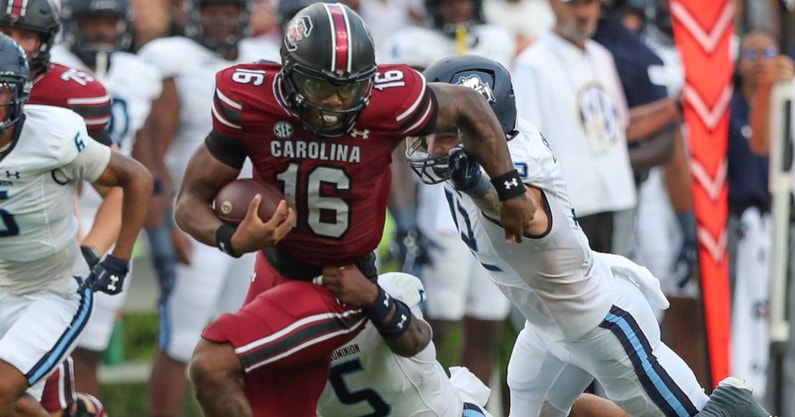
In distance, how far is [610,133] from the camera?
7.50 meters

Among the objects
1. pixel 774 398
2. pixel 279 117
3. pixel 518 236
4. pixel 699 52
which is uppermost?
pixel 279 117

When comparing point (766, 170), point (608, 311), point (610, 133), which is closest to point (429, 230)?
point (610, 133)

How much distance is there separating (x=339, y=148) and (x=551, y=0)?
2944 mm

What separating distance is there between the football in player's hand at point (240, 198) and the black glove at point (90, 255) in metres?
0.92

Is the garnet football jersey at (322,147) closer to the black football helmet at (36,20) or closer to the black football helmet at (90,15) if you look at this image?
the black football helmet at (36,20)

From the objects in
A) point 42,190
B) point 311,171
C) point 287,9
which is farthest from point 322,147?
point 287,9

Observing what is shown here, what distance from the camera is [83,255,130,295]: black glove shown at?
5.50 m

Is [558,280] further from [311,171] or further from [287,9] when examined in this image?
[287,9]

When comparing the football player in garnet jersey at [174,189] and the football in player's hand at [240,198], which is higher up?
the football in player's hand at [240,198]

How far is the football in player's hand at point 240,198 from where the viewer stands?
485 centimetres

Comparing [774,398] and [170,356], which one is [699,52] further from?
[170,356]

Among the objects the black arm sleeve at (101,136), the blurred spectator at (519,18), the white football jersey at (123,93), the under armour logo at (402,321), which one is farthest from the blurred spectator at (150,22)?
the under armour logo at (402,321)

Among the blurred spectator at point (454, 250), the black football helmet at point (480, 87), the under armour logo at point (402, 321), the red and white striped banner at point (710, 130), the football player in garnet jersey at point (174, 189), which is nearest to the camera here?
the black football helmet at point (480, 87)

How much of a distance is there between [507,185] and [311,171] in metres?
0.61
